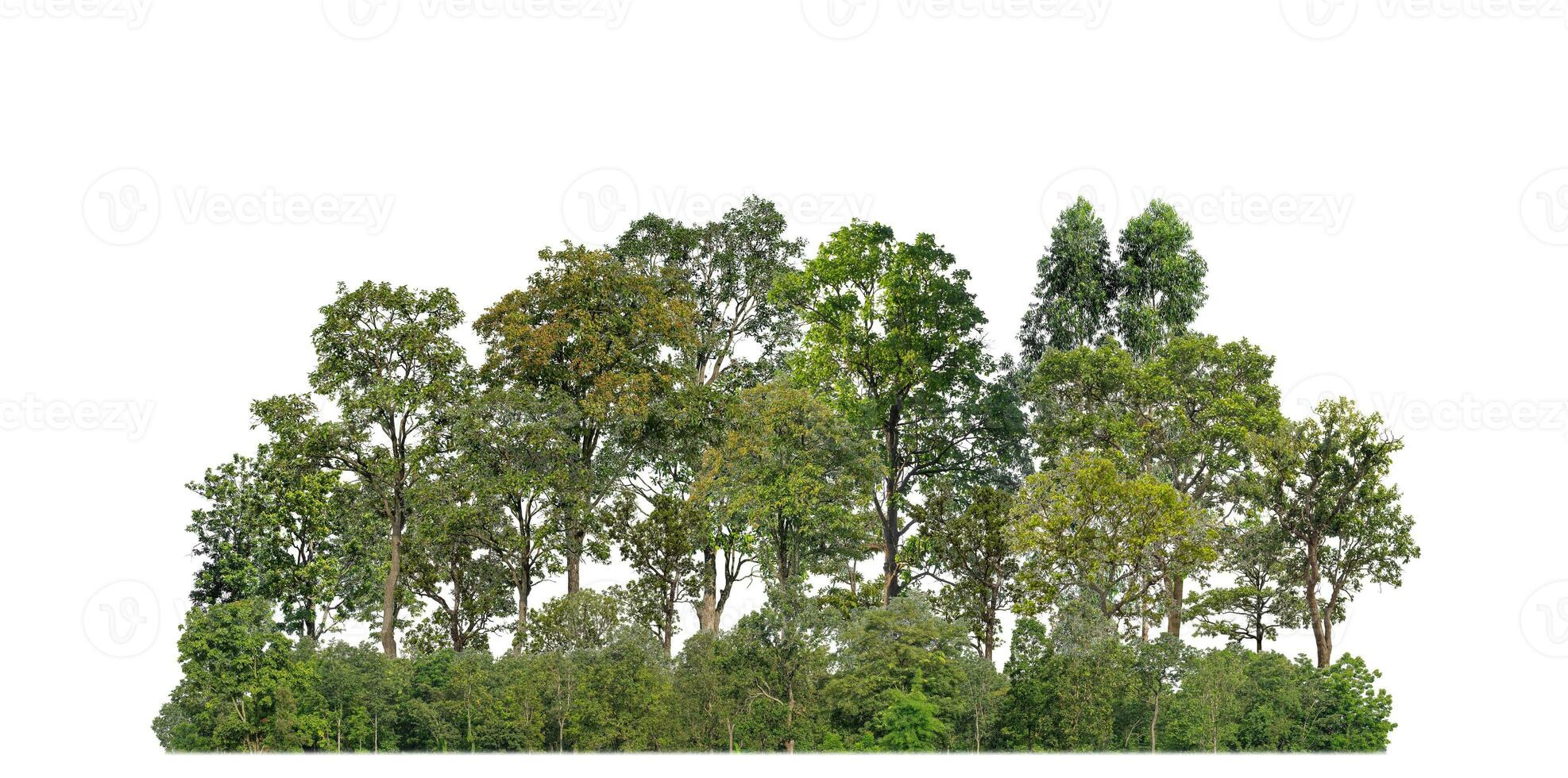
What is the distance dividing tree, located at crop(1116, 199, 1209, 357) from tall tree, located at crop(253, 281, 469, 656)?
817 inches

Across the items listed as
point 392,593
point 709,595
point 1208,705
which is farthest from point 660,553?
point 1208,705

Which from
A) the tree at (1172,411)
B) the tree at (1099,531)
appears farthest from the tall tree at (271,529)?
the tree at (1172,411)

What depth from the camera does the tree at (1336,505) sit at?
35.8 metres

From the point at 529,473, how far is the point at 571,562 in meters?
2.58

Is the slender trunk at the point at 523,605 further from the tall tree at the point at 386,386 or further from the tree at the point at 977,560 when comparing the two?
the tree at the point at 977,560

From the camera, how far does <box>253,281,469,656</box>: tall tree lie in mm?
34281

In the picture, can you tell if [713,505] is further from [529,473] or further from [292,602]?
[292,602]

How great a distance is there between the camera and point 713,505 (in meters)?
37.9

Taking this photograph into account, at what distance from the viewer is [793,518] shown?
122 feet

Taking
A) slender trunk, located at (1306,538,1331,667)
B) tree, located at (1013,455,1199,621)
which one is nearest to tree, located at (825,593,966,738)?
tree, located at (1013,455,1199,621)

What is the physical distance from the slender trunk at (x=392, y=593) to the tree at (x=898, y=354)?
12735 mm

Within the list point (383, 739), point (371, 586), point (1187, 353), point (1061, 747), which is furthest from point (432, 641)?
point (1187, 353)

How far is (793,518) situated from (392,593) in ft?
34.7

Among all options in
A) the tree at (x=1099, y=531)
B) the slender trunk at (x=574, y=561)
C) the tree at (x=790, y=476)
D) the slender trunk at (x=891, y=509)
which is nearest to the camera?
the tree at (x=1099, y=531)
